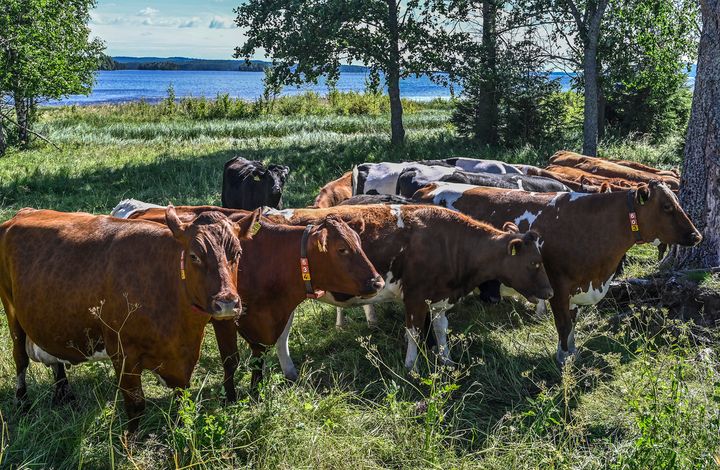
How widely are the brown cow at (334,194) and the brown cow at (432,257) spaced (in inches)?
134

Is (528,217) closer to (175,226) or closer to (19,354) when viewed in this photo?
(175,226)

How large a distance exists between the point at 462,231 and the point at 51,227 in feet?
13.0

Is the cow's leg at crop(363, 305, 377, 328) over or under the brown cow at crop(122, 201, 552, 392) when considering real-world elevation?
under

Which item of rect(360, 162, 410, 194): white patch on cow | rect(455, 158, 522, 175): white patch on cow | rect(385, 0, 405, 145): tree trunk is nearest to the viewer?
rect(360, 162, 410, 194): white patch on cow

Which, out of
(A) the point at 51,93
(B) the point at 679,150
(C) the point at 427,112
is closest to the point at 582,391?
(B) the point at 679,150

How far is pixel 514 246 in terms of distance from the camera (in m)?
6.87

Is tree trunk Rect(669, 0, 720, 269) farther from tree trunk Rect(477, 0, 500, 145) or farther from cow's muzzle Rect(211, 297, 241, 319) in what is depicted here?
tree trunk Rect(477, 0, 500, 145)

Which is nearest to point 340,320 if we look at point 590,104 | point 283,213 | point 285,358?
point 285,358

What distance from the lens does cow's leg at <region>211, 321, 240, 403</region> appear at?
6.07 meters

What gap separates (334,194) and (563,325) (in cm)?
507

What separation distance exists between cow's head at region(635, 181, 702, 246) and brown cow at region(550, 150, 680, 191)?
416cm

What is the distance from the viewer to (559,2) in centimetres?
1953

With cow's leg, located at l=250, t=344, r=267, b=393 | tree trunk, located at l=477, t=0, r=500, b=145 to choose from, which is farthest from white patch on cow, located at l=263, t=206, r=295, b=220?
tree trunk, located at l=477, t=0, r=500, b=145

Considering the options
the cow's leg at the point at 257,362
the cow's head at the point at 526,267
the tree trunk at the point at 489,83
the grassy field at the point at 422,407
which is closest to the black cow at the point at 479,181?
the grassy field at the point at 422,407
